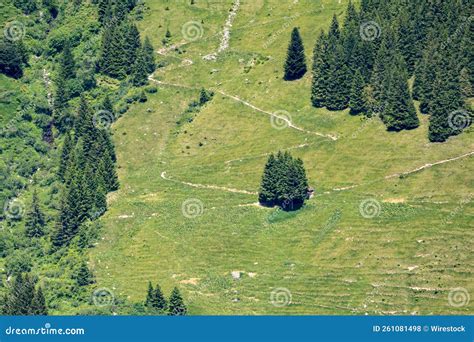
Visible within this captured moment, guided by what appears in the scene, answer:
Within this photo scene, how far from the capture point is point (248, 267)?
192875 millimetres

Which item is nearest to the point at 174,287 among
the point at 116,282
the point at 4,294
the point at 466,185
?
the point at 116,282

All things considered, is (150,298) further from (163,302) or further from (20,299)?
(20,299)

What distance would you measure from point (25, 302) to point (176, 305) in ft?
58.5

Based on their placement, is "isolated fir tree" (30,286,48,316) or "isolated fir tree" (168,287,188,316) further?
"isolated fir tree" (168,287,188,316)

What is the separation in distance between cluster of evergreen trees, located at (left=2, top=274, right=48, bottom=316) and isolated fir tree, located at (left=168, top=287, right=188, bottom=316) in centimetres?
1486

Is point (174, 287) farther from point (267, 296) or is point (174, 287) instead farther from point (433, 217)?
point (433, 217)

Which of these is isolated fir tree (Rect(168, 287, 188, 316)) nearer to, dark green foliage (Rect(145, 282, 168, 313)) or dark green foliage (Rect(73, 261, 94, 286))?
dark green foliage (Rect(145, 282, 168, 313))

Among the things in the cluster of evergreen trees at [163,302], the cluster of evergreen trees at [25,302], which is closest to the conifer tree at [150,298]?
the cluster of evergreen trees at [163,302]

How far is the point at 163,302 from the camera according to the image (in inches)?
7288

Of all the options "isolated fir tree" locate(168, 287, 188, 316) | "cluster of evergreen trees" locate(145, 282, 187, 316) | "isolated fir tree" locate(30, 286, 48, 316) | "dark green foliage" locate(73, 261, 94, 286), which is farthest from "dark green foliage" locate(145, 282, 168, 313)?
"dark green foliage" locate(73, 261, 94, 286)

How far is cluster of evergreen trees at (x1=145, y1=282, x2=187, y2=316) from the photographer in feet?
600

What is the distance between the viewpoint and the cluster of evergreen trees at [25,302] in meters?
Answer: 182

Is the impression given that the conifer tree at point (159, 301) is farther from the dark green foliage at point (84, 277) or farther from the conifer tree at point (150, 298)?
the dark green foliage at point (84, 277)

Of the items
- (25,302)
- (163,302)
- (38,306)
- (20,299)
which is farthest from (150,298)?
(20,299)
